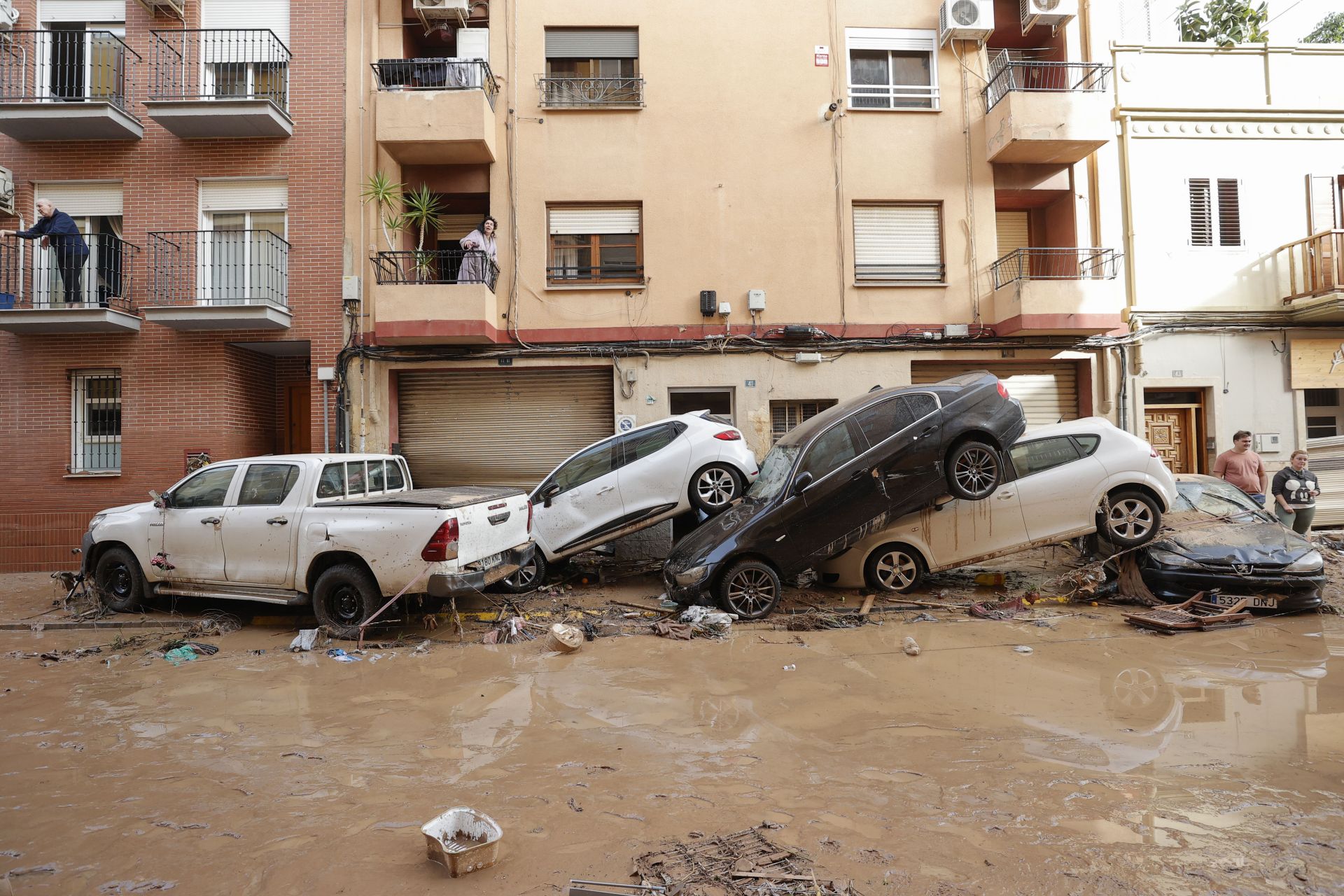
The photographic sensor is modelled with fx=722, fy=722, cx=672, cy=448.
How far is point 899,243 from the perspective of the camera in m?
12.6

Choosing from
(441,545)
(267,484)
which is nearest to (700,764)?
(441,545)

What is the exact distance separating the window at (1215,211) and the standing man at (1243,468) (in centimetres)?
498

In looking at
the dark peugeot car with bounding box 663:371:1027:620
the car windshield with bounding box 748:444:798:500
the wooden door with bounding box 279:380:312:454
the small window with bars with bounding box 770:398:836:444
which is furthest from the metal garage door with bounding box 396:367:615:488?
the dark peugeot car with bounding box 663:371:1027:620

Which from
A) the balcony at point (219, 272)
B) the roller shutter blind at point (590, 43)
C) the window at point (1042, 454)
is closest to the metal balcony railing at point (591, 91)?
the roller shutter blind at point (590, 43)

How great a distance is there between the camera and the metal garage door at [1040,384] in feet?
41.6

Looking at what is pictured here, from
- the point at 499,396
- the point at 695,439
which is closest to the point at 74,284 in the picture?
the point at 499,396

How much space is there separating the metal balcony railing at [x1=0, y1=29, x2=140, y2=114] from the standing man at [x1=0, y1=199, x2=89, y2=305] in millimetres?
2475

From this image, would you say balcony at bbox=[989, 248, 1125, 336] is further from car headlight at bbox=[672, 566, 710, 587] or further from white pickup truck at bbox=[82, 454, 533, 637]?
white pickup truck at bbox=[82, 454, 533, 637]

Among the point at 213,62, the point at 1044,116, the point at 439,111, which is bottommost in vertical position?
the point at 1044,116

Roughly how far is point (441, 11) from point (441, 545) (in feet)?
32.7

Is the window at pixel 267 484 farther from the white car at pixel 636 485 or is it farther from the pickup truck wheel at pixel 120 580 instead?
the white car at pixel 636 485

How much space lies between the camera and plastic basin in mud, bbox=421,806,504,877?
2.92 meters

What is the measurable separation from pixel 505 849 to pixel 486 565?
4.26 m

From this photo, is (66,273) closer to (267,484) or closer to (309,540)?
(267,484)
